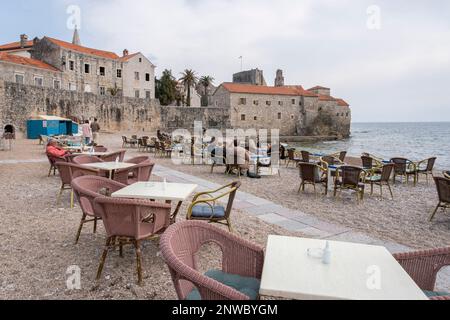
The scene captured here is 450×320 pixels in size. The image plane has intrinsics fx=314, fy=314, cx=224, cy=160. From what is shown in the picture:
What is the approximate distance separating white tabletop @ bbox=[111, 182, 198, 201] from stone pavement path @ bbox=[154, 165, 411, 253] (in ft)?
6.07

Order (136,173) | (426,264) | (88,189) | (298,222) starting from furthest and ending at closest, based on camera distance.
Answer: (136,173) < (298,222) < (88,189) < (426,264)

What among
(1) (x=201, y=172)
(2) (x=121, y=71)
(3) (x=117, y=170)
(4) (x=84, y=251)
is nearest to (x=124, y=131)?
(2) (x=121, y=71)

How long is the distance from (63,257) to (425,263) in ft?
12.2

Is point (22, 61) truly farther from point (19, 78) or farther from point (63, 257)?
point (63, 257)

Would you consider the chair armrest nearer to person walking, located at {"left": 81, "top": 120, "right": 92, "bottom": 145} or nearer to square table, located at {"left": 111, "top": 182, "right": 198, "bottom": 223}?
square table, located at {"left": 111, "top": 182, "right": 198, "bottom": 223}

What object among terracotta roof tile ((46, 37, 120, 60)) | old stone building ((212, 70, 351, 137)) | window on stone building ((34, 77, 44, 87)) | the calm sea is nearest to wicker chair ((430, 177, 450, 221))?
the calm sea

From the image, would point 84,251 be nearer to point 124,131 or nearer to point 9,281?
point 9,281

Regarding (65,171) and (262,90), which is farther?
(262,90)

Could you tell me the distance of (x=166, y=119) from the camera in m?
41.5

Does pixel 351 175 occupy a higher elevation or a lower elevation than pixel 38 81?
lower

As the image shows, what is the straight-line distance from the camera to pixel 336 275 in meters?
1.90

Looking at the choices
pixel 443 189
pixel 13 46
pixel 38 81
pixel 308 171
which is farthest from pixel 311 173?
pixel 13 46

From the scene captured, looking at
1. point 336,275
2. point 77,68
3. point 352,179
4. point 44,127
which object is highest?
point 77,68

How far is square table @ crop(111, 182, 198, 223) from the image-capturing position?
3811 millimetres
